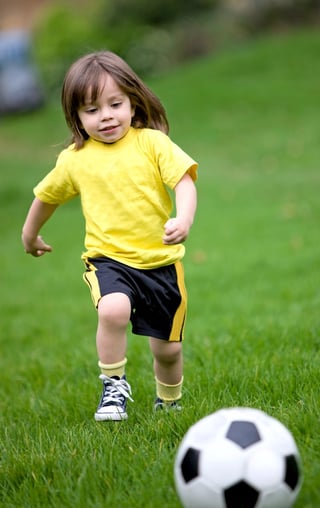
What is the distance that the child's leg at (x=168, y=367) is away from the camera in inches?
143

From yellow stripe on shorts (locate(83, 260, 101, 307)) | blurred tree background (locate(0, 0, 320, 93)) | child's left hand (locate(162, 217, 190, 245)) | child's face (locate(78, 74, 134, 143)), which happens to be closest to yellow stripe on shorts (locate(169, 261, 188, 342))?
yellow stripe on shorts (locate(83, 260, 101, 307))

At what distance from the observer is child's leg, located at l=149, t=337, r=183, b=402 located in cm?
362

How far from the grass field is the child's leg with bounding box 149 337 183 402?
0.10m

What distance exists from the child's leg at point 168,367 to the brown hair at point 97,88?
3.35 feet

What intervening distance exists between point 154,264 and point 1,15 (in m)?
33.5

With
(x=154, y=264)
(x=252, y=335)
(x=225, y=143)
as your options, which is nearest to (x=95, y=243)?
(x=154, y=264)

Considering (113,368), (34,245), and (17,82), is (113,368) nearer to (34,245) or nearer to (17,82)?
(34,245)

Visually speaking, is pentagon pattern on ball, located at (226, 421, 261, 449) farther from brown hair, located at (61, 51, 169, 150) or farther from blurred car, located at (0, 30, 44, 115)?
blurred car, located at (0, 30, 44, 115)

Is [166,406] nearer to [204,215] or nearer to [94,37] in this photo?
[204,215]

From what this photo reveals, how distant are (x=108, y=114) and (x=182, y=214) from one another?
615mm

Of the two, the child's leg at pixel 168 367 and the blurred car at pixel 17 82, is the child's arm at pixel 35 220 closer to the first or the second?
the child's leg at pixel 168 367

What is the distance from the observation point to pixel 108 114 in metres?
3.42

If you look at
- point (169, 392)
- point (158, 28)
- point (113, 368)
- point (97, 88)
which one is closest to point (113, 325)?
point (113, 368)

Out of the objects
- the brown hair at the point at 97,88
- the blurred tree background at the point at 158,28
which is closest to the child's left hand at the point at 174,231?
the brown hair at the point at 97,88
